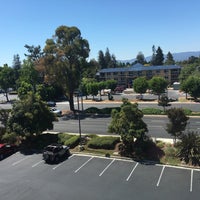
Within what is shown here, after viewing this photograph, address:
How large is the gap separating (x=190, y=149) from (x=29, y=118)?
18183 millimetres

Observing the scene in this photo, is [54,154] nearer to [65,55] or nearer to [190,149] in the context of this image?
[190,149]

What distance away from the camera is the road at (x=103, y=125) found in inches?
1363

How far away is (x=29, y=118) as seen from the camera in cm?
3077

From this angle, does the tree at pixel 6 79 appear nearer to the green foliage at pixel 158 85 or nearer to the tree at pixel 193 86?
the green foliage at pixel 158 85

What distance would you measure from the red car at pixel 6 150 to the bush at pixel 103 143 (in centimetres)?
896

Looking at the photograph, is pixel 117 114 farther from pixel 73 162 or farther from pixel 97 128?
pixel 97 128

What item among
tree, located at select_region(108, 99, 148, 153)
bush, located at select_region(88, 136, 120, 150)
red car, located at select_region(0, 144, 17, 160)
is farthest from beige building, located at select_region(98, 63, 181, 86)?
red car, located at select_region(0, 144, 17, 160)

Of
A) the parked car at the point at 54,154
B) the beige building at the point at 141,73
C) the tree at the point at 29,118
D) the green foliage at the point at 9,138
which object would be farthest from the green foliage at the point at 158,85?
the beige building at the point at 141,73

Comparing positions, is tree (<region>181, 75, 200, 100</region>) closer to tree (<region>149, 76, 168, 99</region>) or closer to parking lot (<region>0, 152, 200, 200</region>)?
tree (<region>149, 76, 168, 99</region>)

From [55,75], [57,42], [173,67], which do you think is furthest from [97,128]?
[173,67]

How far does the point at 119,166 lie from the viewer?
23.9 m

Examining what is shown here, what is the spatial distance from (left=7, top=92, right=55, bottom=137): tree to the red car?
176 cm

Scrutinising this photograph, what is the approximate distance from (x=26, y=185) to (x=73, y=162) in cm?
563

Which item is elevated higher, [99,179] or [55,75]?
[55,75]
